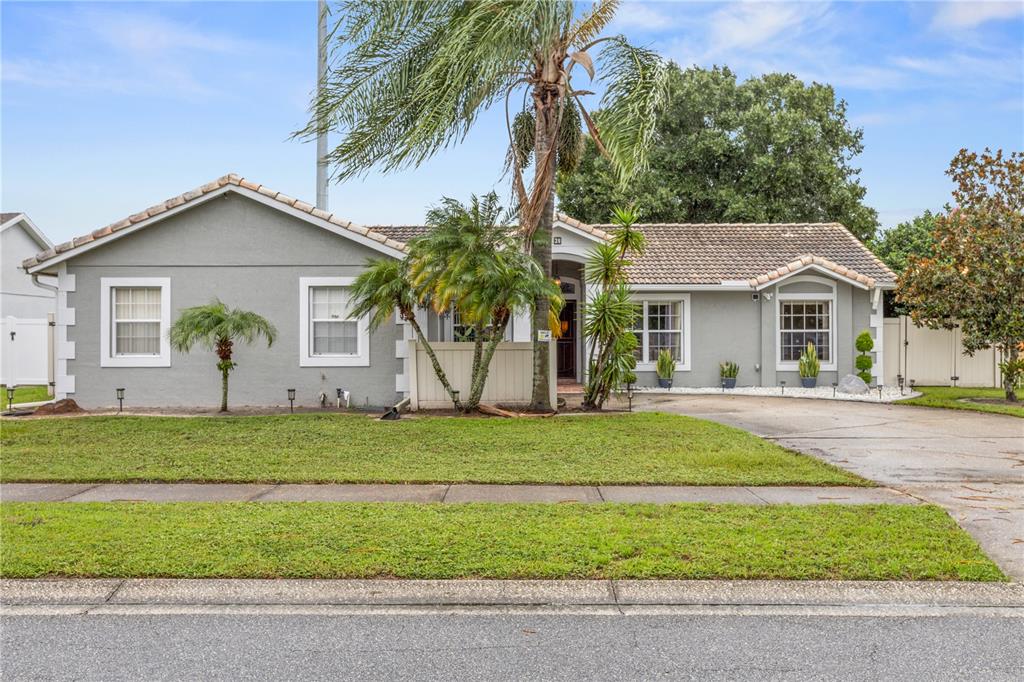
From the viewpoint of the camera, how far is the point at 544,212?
14945 mm

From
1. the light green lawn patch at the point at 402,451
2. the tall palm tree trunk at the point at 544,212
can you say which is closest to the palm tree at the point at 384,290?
the light green lawn patch at the point at 402,451

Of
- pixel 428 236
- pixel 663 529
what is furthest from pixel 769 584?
pixel 428 236

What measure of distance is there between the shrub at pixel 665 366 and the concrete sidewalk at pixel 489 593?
15195 millimetres

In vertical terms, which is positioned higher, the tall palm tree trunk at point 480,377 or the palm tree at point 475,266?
the palm tree at point 475,266

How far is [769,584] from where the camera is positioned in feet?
17.5

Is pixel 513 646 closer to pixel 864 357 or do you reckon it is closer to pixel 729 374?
pixel 729 374

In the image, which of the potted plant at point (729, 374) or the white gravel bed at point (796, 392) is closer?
the white gravel bed at point (796, 392)

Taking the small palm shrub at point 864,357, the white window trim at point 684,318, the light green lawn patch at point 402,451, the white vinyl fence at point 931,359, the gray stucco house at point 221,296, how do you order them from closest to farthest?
the light green lawn patch at point 402,451 → the gray stucco house at point 221,296 → the small palm shrub at point 864,357 → the white window trim at point 684,318 → the white vinyl fence at point 931,359

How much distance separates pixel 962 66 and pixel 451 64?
10.5m

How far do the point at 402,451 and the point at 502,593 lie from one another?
17.9ft

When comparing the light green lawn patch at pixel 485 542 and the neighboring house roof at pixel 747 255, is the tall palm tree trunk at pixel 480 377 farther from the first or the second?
the light green lawn patch at pixel 485 542

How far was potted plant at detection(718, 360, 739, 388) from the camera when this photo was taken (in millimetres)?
20484

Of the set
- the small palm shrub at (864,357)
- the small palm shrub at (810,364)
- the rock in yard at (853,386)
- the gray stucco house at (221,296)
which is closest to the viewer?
the gray stucco house at (221,296)

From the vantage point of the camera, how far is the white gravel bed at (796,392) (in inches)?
728
